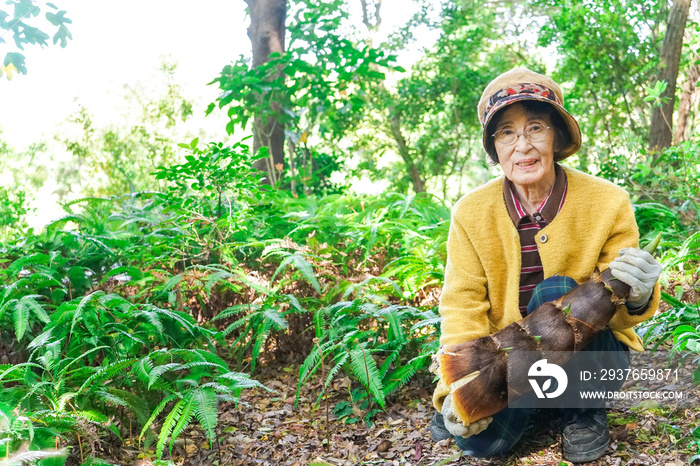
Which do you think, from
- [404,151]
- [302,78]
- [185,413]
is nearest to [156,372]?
[185,413]

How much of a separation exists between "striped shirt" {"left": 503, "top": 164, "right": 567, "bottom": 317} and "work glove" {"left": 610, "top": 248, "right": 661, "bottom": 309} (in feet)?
1.23

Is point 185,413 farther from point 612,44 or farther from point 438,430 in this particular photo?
point 612,44

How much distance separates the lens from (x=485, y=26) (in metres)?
14.3

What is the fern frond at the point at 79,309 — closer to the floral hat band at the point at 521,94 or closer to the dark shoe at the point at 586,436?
the floral hat band at the point at 521,94

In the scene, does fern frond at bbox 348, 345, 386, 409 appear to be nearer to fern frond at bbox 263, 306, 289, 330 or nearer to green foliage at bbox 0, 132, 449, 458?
green foliage at bbox 0, 132, 449, 458

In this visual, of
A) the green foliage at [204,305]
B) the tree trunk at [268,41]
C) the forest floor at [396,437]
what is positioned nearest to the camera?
the forest floor at [396,437]

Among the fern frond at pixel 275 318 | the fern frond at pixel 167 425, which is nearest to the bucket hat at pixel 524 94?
the fern frond at pixel 275 318

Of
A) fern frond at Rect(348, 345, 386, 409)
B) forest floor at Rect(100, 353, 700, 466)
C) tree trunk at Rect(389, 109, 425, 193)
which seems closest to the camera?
forest floor at Rect(100, 353, 700, 466)

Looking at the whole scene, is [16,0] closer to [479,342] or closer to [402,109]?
[479,342]

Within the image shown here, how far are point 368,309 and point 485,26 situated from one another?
12.6 meters

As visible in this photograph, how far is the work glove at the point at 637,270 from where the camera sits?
2.22 m

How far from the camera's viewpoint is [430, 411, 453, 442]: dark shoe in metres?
2.79

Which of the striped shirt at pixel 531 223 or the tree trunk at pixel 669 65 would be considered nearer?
the striped shirt at pixel 531 223

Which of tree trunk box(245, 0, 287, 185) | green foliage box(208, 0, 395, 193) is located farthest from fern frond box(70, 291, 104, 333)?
tree trunk box(245, 0, 287, 185)
